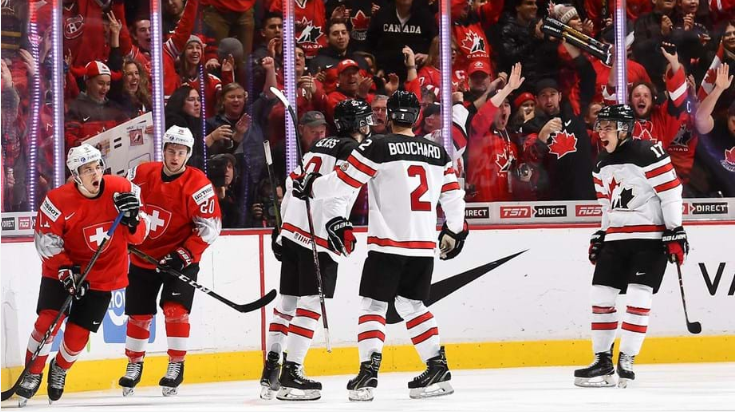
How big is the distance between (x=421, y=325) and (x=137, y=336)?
4.38 ft

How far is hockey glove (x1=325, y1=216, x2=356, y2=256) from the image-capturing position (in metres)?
4.97

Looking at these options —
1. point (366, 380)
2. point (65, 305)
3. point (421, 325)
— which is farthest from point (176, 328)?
point (421, 325)

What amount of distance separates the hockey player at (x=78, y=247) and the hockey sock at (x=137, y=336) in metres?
0.35

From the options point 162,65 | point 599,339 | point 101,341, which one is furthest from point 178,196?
point 599,339

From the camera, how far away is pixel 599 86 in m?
7.40

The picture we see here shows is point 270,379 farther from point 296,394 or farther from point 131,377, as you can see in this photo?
point 131,377

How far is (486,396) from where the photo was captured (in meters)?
5.41

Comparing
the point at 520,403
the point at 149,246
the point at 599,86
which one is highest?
the point at 599,86

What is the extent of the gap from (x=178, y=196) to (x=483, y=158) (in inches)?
92.7

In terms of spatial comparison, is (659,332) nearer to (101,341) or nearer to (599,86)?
(599,86)

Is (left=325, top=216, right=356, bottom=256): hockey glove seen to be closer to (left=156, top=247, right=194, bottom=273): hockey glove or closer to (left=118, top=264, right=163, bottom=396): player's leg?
(left=156, top=247, right=194, bottom=273): hockey glove

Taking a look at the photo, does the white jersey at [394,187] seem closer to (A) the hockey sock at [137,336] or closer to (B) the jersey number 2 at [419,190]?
(B) the jersey number 2 at [419,190]

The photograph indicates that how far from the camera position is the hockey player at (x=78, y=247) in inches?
201

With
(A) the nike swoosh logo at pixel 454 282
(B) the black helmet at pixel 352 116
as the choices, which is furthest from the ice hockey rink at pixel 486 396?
(B) the black helmet at pixel 352 116
